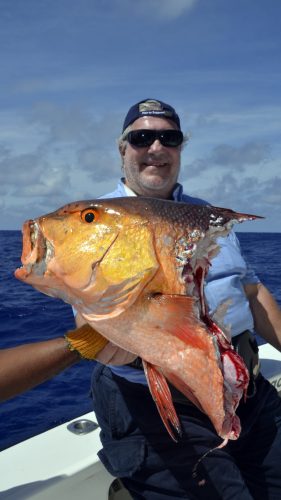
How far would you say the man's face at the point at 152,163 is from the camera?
10.0 ft

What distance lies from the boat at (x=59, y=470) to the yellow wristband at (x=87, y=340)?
1.18m

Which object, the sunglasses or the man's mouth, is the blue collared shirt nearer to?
the man's mouth

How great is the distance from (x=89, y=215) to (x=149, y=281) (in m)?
0.30

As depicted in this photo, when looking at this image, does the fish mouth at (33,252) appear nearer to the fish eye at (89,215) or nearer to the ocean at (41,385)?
the fish eye at (89,215)

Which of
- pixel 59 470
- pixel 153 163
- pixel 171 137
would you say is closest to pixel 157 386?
pixel 59 470

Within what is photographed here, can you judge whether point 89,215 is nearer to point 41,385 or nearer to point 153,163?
point 153,163

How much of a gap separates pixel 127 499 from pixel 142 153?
2010 mm

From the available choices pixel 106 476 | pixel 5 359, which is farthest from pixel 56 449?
pixel 5 359

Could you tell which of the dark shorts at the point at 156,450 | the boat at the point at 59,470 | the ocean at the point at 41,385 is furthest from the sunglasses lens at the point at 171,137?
the ocean at the point at 41,385

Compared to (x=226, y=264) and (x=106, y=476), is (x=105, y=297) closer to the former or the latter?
(x=226, y=264)

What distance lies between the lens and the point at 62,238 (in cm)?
147

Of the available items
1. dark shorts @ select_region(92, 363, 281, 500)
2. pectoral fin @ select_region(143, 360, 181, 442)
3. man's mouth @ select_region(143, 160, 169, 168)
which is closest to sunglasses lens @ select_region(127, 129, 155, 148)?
man's mouth @ select_region(143, 160, 169, 168)

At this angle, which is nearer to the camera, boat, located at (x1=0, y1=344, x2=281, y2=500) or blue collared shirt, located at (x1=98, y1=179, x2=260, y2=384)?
boat, located at (x1=0, y1=344, x2=281, y2=500)

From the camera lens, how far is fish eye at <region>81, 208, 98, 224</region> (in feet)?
5.02
